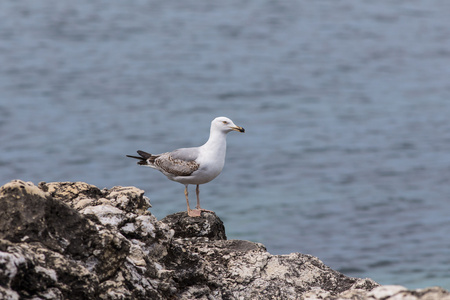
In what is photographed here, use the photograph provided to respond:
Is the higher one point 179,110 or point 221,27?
point 221,27

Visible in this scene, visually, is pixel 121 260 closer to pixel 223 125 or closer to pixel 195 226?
pixel 195 226

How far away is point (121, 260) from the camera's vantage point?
4.71 m

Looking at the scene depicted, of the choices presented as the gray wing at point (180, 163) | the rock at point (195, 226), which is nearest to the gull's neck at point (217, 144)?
the gray wing at point (180, 163)

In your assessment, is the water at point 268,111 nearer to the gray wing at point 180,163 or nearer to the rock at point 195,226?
the gray wing at point 180,163

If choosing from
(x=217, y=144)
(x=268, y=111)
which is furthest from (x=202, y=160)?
(x=268, y=111)

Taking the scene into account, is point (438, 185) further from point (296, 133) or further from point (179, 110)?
point (179, 110)

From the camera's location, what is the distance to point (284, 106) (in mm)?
30031

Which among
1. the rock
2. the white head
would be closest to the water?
the white head

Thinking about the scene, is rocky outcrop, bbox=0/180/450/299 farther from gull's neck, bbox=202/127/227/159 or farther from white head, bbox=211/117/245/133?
white head, bbox=211/117/245/133

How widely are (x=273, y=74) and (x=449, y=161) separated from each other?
446 inches

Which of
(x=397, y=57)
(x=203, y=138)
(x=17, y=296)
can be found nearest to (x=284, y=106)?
(x=203, y=138)

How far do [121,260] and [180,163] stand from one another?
4234 mm

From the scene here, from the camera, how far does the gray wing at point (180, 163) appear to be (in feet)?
28.9

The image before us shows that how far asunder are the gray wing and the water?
7808mm
